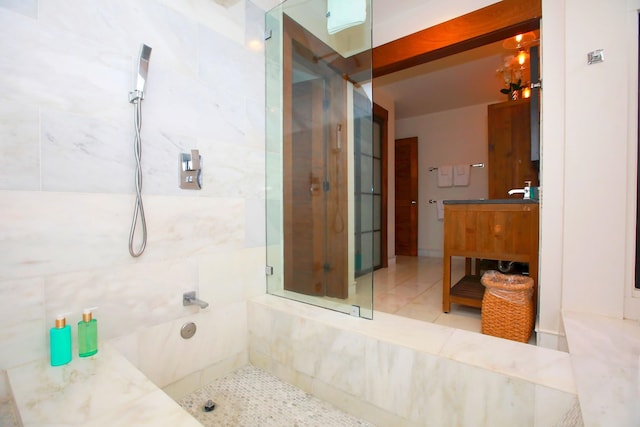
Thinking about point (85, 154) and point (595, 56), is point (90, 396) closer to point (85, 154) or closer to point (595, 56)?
point (85, 154)

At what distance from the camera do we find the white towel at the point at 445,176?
16.7 feet

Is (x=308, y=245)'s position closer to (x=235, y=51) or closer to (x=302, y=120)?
(x=302, y=120)

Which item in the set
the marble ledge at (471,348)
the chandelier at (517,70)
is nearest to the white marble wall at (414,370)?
the marble ledge at (471,348)

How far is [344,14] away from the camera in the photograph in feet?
5.98

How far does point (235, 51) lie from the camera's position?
69.6 inches

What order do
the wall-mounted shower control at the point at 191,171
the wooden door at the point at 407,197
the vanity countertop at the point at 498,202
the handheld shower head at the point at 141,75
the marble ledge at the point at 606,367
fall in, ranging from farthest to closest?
1. the wooden door at the point at 407,197
2. the vanity countertop at the point at 498,202
3. the wall-mounted shower control at the point at 191,171
4. the handheld shower head at the point at 141,75
5. the marble ledge at the point at 606,367

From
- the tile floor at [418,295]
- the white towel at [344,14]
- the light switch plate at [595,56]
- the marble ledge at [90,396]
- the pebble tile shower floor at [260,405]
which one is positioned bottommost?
the pebble tile shower floor at [260,405]

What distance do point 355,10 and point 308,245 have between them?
156 cm

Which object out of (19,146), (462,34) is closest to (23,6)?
(19,146)

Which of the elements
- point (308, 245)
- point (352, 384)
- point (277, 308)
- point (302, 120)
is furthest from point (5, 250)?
point (302, 120)

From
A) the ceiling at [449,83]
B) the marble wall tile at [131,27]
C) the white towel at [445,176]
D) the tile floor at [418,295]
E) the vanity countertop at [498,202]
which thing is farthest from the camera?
the white towel at [445,176]

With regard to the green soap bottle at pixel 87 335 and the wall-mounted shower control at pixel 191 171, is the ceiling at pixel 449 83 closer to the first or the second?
the wall-mounted shower control at pixel 191 171

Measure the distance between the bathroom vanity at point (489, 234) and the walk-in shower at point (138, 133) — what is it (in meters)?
2.04

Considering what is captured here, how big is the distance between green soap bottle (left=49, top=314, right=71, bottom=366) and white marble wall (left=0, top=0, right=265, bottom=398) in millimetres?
71
